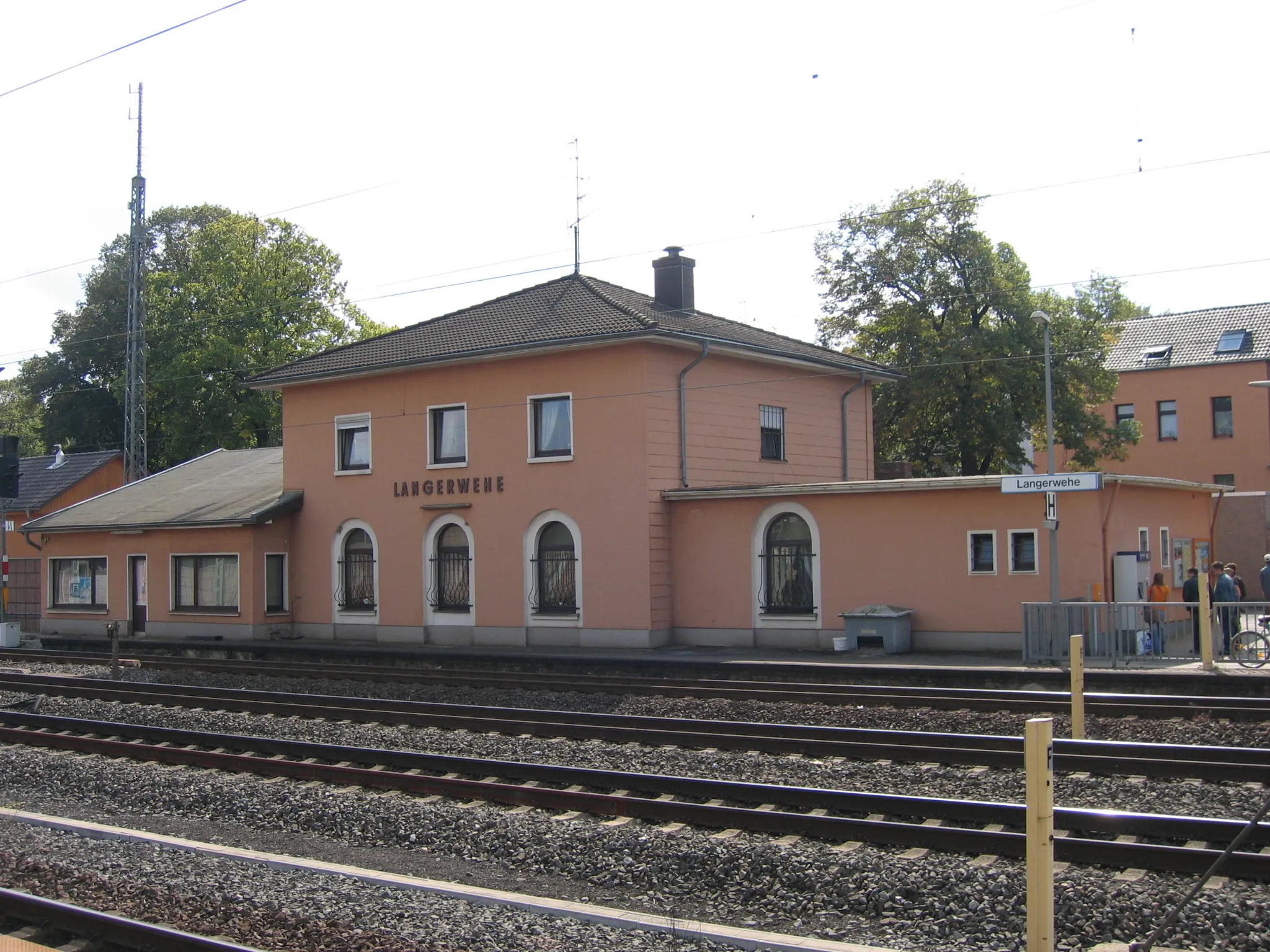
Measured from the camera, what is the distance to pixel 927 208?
3953cm

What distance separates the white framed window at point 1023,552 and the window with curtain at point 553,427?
360 inches

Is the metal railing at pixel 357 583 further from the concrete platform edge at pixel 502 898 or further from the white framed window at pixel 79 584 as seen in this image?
the concrete platform edge at pixel 502 898

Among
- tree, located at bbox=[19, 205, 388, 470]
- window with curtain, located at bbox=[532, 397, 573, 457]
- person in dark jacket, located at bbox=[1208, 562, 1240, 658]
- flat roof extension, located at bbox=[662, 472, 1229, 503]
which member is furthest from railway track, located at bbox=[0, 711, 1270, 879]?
tree, located at bbox=[19, 205, 388, 470]

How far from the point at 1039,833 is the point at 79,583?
33664mm

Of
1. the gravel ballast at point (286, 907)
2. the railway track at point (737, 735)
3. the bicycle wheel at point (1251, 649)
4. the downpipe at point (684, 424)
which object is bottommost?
the gravel ballast at point (286, 907)

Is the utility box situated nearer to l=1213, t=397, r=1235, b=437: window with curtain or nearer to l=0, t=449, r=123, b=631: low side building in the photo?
l=0, t=449, r=123, b=631: low side building

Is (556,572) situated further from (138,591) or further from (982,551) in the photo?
(138,591)

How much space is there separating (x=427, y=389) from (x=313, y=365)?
413cm

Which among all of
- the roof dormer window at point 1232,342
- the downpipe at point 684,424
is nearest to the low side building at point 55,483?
the downpipe at point 684,424

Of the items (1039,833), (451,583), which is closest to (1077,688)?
(1039,833)

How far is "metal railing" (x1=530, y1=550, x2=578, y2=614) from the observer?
25438 millimetres

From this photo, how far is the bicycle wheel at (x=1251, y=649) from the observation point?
56.2ft

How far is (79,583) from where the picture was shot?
112ft

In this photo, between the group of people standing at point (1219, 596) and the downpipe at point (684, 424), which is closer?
the group of people standing at point (1219, 596)
